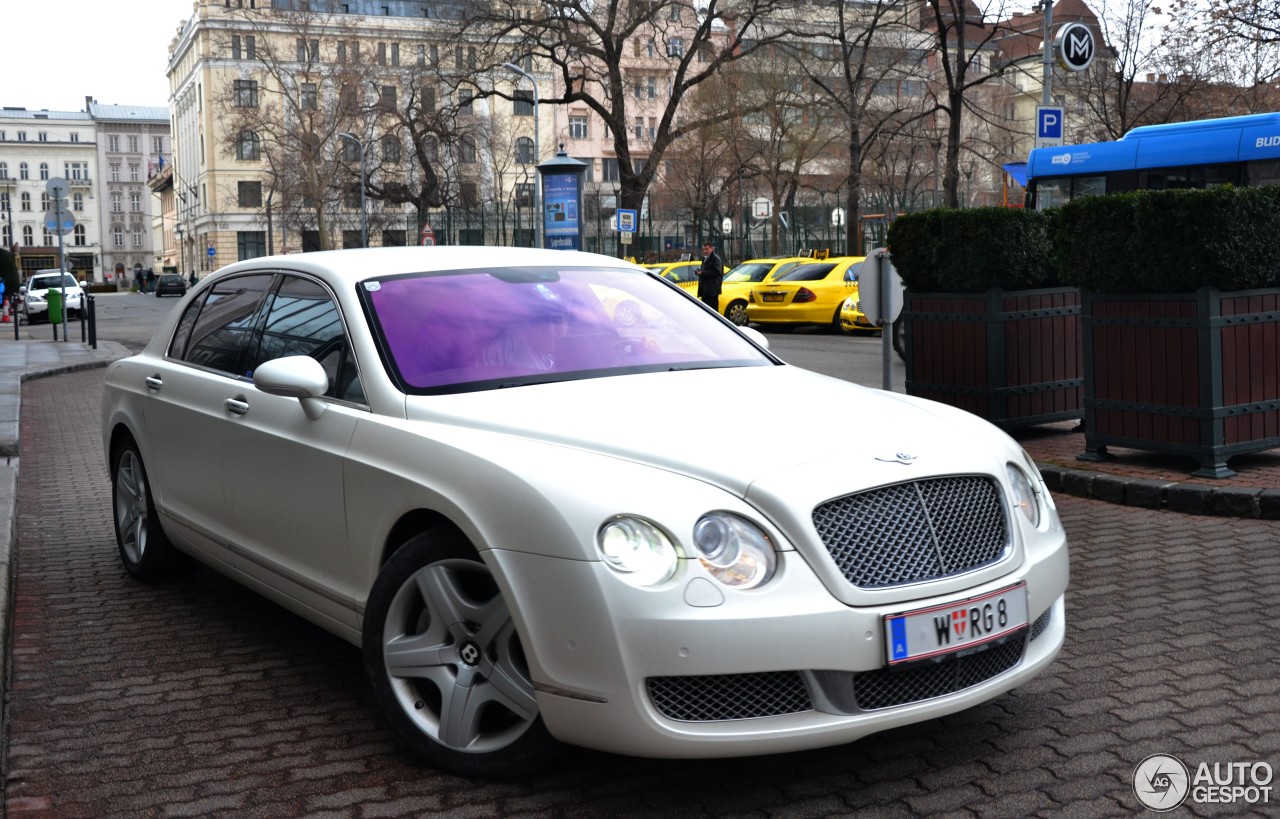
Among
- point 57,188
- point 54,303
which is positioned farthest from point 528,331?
point 54,303

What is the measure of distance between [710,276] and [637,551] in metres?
22.3

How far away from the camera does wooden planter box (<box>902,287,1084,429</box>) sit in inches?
388

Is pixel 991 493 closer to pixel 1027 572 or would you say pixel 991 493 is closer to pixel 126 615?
pixel 1027 572

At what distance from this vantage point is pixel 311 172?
70.6 m

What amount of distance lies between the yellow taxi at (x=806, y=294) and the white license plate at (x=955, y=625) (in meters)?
23.4

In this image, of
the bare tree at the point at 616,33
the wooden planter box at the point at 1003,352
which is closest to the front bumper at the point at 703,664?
the wooden planter box at the point at 1003,352

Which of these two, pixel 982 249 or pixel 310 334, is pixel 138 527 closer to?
pixel 310 334

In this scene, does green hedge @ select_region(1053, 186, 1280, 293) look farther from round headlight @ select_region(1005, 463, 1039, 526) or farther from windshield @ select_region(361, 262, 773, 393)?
round headlight @ select_region(1005, 463, 1039, 526)

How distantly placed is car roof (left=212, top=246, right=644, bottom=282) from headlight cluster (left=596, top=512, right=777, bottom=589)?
1853 millimetres

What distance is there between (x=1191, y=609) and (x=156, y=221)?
159394 millimetres

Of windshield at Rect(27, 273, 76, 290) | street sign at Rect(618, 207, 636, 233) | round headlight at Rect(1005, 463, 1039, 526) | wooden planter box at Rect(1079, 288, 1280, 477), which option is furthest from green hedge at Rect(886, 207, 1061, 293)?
windshield at Rect(27, 273, 76, 290)

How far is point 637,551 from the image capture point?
3451mm

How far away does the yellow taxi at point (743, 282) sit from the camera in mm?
29688

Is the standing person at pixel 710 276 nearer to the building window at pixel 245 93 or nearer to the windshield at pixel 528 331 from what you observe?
the windshield at pixel 528 331
